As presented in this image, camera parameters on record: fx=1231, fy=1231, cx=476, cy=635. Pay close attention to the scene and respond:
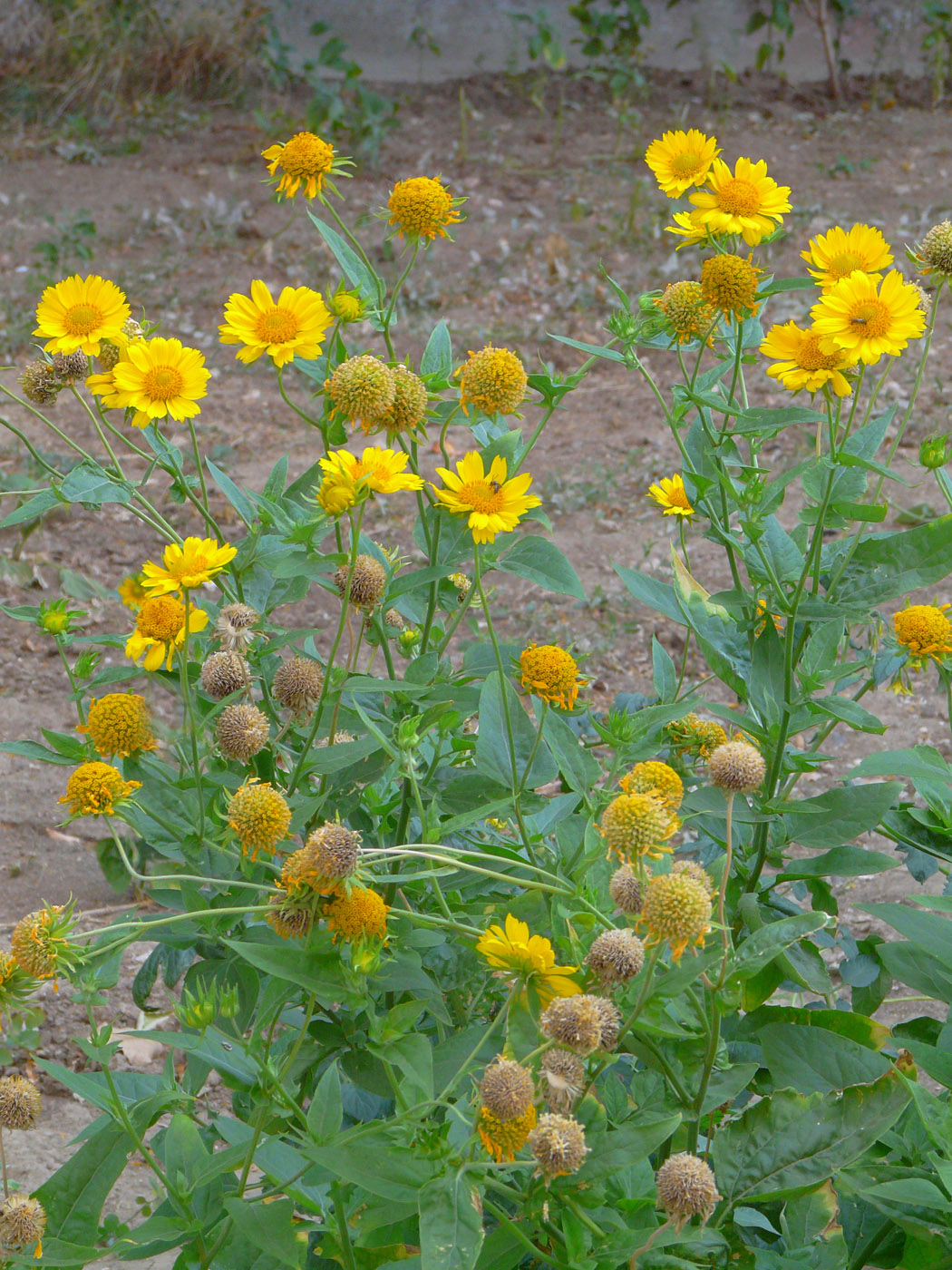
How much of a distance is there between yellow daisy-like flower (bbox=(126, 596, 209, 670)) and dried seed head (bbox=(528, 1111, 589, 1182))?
26.3 inches

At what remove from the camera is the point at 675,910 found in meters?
1.02

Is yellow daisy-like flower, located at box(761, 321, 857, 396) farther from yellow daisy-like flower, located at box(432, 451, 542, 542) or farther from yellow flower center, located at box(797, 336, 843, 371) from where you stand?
yellow daisy-like flower, located at box(432, 451, 542, 542)

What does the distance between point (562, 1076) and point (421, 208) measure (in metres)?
0.97

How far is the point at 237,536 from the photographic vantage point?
3.71 meters

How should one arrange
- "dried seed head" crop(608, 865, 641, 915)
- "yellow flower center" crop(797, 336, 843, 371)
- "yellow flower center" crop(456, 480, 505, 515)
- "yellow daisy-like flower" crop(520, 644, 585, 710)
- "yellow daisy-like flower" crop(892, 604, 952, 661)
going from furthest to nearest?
"yellow daisy-like flower" crop(892, 604, 952, 661) → "yellow flower center" crop(797, 336, 843, 371) → "yellow daisy-like flower" crop(520, 644, 585, 710) → "yellow flower center" crop(456, 480, 505, 515) → "dried seed head" crop(608, 865, 641, 915)

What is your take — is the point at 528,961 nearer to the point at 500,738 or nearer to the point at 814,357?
the point at 500,738

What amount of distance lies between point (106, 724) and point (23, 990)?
0.30 meters

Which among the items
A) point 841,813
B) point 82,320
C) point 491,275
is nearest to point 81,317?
point 82,320

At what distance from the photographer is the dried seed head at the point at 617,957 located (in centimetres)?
107

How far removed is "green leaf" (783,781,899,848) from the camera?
1510 mm

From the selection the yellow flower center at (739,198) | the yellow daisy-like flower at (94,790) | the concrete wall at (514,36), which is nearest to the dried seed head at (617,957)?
the yellow daisy-like flower at (94,790)

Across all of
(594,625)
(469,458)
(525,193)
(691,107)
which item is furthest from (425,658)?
(691,107)

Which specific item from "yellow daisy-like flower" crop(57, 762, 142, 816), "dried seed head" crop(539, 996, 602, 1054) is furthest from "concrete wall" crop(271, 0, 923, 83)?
"dried seed head" crop(539, 996, 602, 1054)

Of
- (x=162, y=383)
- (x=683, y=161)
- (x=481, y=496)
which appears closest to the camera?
(x=481, y=496)
